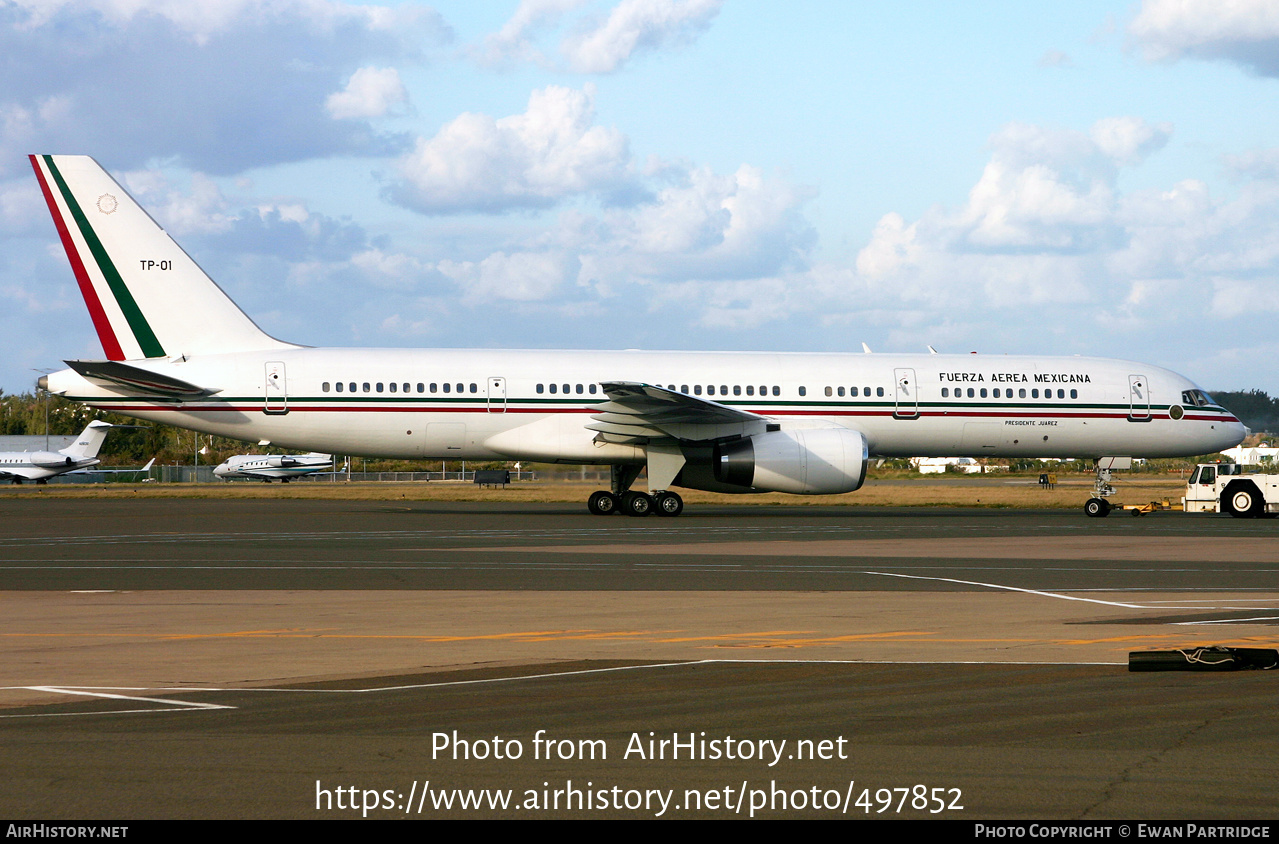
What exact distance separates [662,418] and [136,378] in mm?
12220

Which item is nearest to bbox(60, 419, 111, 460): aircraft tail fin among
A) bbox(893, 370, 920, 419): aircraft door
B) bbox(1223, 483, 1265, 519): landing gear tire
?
bbox(893, 370, 920, 419): aircraft door

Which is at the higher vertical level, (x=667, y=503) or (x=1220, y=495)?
(x=1220, y=495)

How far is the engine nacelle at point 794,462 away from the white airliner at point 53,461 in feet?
198

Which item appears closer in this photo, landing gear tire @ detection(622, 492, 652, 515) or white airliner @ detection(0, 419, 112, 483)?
landing gear tire @ detection(622, 492, 652, 515)

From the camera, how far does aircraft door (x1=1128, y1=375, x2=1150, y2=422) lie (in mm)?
33531

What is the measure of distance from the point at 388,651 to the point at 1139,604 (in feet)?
26.7

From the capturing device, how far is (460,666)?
9055 millimetres

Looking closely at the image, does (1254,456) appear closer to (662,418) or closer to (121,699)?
(662,418)

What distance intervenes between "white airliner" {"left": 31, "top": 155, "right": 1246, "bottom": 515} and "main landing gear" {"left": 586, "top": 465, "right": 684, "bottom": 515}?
55 millimetres

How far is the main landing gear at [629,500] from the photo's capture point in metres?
30.8

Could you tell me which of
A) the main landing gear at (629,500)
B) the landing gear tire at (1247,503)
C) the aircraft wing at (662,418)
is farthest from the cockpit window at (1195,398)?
the main landing gear at (629,500)

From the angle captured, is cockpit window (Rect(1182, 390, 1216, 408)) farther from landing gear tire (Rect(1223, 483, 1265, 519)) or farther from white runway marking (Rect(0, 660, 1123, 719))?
white runway marking (Rect(0, 660, 1123, 719))

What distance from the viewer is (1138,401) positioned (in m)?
33.6

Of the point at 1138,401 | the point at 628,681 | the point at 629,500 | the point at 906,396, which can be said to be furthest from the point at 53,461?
the point at 628,681
